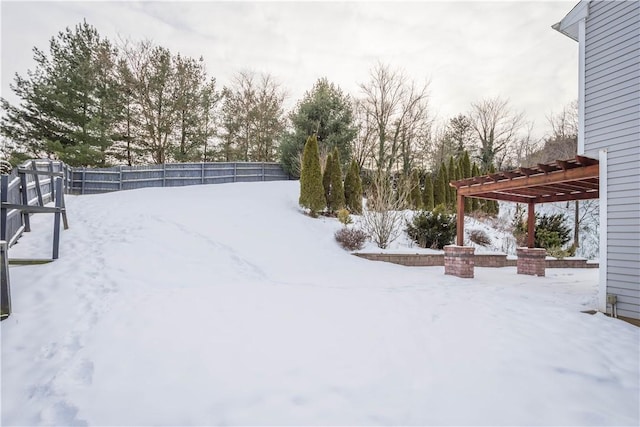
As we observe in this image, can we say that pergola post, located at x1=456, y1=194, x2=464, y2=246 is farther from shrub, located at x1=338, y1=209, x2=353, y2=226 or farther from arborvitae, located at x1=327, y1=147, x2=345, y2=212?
arborvitae, located at x1=327, y1=147, x2=345, y2=212

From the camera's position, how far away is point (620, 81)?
4.36m

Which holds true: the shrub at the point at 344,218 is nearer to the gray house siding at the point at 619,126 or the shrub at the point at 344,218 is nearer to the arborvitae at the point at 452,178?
the gray house siding at the point at 619,126

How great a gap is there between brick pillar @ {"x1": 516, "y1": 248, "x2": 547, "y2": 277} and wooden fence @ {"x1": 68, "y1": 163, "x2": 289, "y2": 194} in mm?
12725

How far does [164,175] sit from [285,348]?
14230 millimetres

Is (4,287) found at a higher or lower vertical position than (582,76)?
lower

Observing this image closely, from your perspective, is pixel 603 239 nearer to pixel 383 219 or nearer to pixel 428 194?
pixel 383 219

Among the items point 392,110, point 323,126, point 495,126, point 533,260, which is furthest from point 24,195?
point 495,126

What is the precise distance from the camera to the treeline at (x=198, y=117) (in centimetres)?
1558

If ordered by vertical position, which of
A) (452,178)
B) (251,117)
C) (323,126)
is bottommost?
(452,178)

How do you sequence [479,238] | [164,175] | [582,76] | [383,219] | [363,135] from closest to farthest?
[582,76] → [383,219] → [479,238] → [164,175] → [363,135]

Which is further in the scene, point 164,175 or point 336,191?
point 164,175

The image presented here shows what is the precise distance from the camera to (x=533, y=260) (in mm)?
8172

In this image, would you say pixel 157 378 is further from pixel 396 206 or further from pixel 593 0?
pixel 396 206

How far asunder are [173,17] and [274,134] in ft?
38.2
